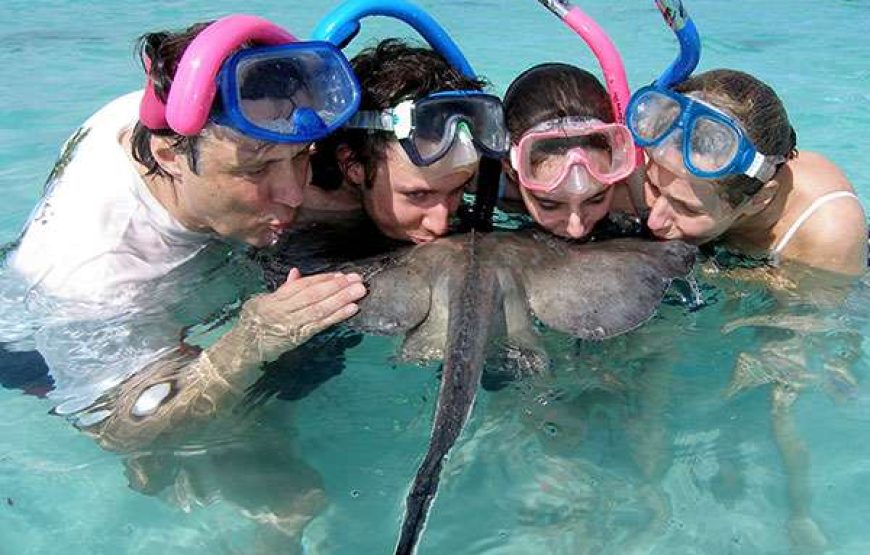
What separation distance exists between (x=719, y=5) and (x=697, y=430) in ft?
53.2

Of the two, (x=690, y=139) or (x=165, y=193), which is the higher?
(x=690, y=139)

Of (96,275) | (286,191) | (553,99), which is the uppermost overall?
(553,99)

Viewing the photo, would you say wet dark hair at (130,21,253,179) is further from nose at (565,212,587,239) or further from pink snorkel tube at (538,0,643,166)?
pink snorkel tube at (538,0,643,166)

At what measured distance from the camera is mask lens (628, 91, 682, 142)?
4672mm

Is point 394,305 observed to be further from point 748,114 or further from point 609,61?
point 748,114

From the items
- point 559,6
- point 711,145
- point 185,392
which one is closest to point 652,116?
point 711,145

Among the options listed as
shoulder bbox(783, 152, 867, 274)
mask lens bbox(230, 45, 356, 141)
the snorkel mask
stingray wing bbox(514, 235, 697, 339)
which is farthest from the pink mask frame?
shoulder bbox(783, 152, 867, 274)

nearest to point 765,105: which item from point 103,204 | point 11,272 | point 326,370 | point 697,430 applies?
point 697,430

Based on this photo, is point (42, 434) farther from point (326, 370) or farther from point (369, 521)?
point (369, 521)

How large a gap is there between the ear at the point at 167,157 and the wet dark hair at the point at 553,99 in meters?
1.74

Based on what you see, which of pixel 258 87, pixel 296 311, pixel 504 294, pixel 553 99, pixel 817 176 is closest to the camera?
pixel 296 311

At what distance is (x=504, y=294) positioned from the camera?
12.6 feet

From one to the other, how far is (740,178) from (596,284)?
4.09 ft

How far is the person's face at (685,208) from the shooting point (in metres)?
4.71
